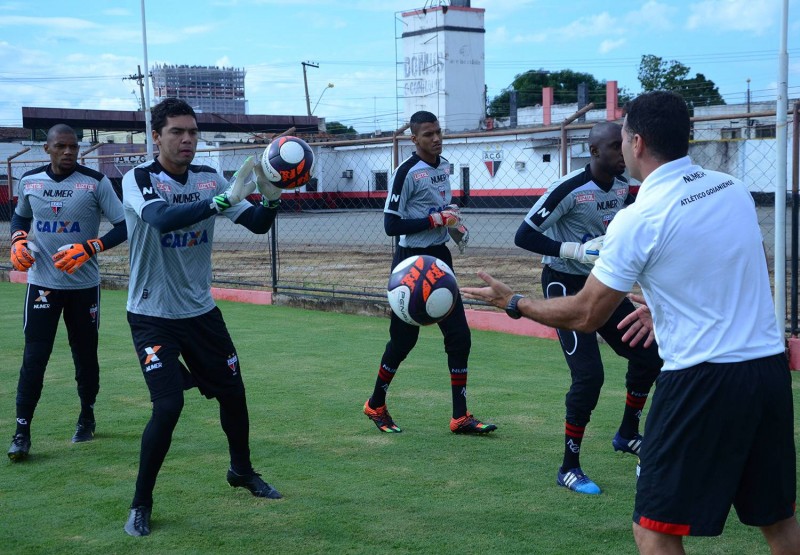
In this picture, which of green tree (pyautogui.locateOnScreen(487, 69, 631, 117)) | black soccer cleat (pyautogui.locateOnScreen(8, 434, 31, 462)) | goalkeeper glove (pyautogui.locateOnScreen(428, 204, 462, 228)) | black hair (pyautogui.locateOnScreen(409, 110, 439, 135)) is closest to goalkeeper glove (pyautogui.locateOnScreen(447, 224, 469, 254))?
goalkeeper glove (pyautogui.locateOnScreen(428, 204, 462, 228))

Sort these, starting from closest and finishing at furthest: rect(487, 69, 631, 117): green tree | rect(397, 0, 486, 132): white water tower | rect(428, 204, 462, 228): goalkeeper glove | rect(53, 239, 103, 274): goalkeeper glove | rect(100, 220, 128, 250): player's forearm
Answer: rect(53, 239, 103, 274): goalkeeper glove < rect(100, 220, 128, 250): player's forearm < rect(428, 204, 462, 228): goalkeeper glove < rect(397, 0, 486, 132): white water tower < rect(487, 69, 631, 117): green tree

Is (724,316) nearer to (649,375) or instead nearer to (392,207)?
(649,375)

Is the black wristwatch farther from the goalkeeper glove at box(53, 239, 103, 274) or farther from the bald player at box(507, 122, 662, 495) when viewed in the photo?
the goalkeeper glove at box(53, 239, 103, 274)

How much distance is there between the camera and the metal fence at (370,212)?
14414 mm

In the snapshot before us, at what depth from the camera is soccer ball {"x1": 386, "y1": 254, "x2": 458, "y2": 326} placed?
4.48 metres

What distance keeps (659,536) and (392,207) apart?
3834 millimetres

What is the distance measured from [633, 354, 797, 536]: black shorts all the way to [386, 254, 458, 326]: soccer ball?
5.38 feet

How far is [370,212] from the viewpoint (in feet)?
65.1

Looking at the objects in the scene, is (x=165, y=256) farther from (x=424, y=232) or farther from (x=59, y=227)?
(x=424, y=232)

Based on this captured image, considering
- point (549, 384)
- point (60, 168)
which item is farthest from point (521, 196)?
point (60, 168)

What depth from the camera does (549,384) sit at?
7805mm

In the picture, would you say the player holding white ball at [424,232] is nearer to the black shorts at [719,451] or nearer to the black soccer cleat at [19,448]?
the black soccer cleat at [19,448]

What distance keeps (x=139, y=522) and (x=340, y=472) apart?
54.2 inches

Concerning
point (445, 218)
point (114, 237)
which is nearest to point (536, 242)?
point (445, 218)
